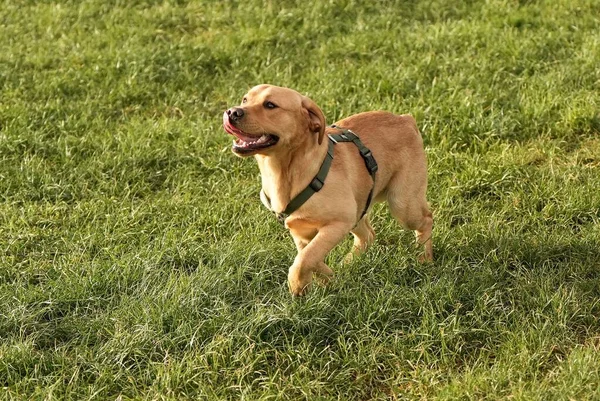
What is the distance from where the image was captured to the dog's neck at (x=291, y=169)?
480 cm

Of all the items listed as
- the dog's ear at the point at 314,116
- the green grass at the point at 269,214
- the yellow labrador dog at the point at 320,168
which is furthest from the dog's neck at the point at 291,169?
the green grass at the point at 269,214

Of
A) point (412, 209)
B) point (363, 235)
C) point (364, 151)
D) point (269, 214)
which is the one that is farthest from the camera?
point (269, 214)

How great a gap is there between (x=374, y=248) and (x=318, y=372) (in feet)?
3.92

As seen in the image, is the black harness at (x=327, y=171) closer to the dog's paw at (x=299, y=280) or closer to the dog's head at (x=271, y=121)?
the dog's head at (x=271, y=121)

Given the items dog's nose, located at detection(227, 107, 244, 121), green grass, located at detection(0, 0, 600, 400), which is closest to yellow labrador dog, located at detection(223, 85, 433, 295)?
dog's nose, located at detection(227, 107, 244, 121)

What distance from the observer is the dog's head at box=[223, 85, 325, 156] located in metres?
4.57

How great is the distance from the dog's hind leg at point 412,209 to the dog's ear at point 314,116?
803 millimetres

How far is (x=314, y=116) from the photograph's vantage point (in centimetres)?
476

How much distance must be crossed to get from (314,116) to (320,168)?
30 centimetres

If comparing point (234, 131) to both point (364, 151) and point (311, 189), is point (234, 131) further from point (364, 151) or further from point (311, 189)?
point (364, 151)

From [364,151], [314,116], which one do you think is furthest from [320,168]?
[364,151]

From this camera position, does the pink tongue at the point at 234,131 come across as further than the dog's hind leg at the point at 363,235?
No

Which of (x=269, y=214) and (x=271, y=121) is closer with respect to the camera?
(x=271, y=121)

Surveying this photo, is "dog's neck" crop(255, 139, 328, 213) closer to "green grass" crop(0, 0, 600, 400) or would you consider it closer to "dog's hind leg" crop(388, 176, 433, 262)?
"green grass" crop(0, 0, 600, 400)
